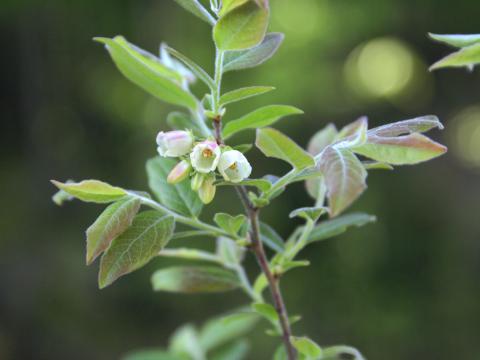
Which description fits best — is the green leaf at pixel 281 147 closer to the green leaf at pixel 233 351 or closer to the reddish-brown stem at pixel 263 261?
the reddish-brown stem at pixel 263 261

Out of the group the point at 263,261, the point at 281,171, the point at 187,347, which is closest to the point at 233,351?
the point at 187,347

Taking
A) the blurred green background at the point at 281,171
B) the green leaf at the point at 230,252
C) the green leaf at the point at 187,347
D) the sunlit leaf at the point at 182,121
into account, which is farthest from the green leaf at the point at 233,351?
the blurred green background at the point at 281,171

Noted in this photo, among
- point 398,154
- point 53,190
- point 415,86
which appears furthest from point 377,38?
point 398,154

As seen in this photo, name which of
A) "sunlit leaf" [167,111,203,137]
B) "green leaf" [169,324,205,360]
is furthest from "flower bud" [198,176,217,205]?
"green leaf" [169,324,205,360]

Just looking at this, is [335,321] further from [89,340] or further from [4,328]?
[4,328]

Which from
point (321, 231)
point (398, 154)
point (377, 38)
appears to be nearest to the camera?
point (398, 154)
